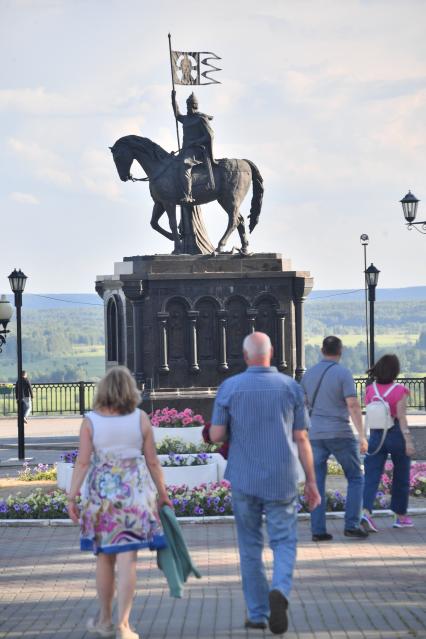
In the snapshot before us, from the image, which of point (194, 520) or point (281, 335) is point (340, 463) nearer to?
point (194, 520)

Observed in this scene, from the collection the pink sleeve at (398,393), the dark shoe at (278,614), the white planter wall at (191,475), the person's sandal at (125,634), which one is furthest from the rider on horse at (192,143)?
the person's sandal at (125,634)

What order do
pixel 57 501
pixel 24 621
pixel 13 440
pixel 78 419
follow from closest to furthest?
pixel 24 621 < pixel 57 501 < pixel 13 440 < pixel 78 419

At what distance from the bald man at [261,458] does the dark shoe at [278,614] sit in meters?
0.21

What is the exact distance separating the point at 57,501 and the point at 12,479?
17.1 feet

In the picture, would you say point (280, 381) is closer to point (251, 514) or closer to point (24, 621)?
point (251, 514)

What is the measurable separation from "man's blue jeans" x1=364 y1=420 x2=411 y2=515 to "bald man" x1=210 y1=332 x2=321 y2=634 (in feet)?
13.9

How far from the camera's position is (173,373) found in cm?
2931

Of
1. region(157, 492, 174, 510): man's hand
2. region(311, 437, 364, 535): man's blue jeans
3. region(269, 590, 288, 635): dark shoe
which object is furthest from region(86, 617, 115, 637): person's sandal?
region(311, 437, 364, 535): man's blue jeans

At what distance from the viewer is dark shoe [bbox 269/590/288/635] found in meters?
10.0

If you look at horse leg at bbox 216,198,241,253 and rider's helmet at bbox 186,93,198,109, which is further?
horse leg at bbox 216,198,241,253

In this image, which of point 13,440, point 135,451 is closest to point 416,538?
point 135,451

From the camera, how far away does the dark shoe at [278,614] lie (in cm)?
1004

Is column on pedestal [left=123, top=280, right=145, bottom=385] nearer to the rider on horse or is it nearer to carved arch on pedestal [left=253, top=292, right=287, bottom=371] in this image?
the rider on horse

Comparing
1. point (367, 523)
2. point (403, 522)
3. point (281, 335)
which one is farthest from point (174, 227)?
point (367, 523)
